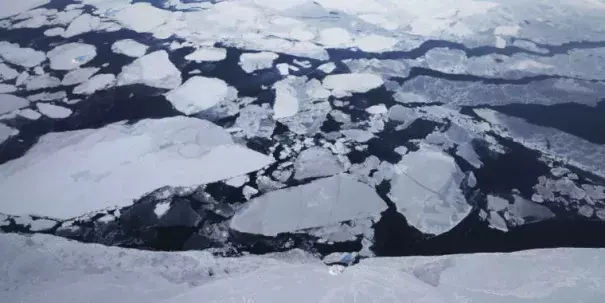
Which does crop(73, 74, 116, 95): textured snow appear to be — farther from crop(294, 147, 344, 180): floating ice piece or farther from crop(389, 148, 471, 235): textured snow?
crop(389, 148, 471, 235): textured snow

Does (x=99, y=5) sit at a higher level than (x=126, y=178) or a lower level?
higher

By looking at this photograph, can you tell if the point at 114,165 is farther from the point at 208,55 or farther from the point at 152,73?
the point at 208,55

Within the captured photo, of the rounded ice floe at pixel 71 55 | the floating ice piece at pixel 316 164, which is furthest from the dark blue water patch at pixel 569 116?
the rounded ice floe at pixel 71 55

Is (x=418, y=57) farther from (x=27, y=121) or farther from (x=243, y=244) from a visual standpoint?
(x=27, y=121)

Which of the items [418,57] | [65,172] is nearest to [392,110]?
[418,57]

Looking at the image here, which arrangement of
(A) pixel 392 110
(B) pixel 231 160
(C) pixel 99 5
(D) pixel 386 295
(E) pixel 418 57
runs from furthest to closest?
(C) pixel 99 5
(E) pixel 418 57
(A) pixel 392 110
(B) pixel 231 160
(D) pixel 386 295

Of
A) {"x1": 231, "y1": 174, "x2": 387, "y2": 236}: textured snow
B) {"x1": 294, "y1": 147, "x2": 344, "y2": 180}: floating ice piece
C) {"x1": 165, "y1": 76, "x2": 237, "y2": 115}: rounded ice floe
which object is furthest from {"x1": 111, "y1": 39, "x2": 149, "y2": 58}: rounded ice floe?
{"x1": 231, "y1": 174, "x2": 387, "y2": 236}: textured snow

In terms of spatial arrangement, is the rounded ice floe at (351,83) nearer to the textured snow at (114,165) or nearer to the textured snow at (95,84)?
the textured snow at (114,165)
